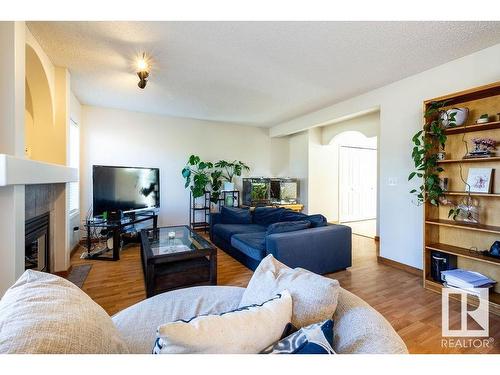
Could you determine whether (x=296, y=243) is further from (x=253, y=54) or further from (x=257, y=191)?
(x=257, y=191)

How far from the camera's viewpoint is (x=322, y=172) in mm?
5484

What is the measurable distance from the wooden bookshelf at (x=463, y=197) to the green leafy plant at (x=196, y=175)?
3.57 metres

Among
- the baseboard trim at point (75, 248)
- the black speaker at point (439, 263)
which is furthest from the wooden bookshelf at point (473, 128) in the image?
the baseboard trim at point (75, 248)

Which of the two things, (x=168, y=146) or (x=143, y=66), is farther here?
(x=168, y=146)

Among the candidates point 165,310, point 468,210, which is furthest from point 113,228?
point 468,210

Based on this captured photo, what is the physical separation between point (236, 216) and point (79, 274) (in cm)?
218

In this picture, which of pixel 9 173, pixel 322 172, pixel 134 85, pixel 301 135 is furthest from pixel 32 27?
pixel 322 172

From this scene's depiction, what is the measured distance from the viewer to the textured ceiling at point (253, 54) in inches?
76.5

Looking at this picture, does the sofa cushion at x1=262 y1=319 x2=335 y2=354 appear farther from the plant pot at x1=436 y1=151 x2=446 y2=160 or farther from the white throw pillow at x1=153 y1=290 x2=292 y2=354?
the plant pot at x1=436 y1=151 x2=446 y2=160

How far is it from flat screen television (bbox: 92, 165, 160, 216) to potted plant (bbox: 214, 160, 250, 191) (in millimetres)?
1372

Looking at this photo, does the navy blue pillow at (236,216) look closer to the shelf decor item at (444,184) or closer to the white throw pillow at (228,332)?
the shelf decor item at (444,184)

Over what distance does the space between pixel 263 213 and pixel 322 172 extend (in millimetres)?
2315

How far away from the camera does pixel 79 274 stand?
2752mm

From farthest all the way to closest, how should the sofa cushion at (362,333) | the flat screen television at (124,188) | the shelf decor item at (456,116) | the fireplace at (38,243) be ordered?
the flat screen television at (124,188) → the shelf decor item at (456,116) → the fireplace at (38,243) → the sofa cushion at (362,333)
